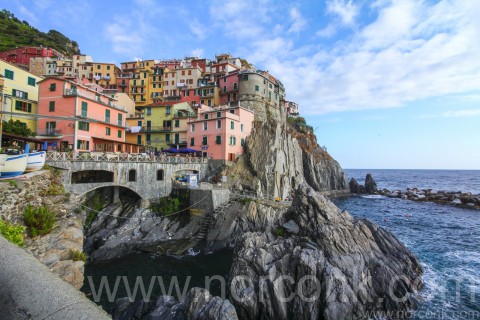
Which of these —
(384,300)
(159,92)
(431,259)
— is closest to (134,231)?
(384,300)

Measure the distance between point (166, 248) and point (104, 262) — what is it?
6.22 m

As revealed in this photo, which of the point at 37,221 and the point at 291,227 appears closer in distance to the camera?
the point at 37,221

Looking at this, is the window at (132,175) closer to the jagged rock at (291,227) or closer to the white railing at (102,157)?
the white railing at (102,157)

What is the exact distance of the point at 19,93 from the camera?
1508 inches

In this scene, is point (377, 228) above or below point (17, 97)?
below

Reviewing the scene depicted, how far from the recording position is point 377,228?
24.5 meters

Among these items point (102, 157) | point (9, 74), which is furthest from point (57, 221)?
point (9, 74)

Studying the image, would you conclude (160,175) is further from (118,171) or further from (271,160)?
(271,160)

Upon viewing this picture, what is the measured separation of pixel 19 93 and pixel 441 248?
6276 centimetres

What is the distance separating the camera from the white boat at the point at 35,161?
23.4 meters

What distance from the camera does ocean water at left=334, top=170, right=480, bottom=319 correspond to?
19.3 meters

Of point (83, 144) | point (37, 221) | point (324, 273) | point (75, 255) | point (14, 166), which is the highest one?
point (83, 144)

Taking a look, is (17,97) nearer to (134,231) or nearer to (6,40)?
(134,231)

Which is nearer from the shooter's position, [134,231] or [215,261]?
[215,261]
